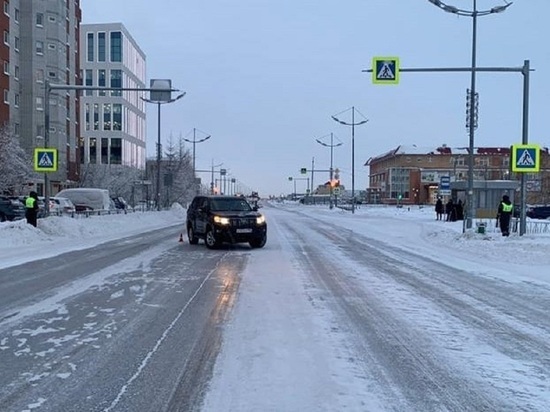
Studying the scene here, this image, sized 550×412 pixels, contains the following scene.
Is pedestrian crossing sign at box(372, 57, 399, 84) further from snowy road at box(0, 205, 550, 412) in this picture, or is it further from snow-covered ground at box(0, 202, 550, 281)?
snowy road at box(0, 205, 550, 412)

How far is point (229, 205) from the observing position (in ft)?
67.6

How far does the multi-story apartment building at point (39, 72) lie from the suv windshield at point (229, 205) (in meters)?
45.1

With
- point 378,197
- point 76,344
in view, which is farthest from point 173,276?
point 378,197

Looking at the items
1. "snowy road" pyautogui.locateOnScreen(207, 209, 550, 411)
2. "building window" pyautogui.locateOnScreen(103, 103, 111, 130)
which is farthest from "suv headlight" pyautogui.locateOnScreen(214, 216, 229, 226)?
"building window" pyautogui.locateOnScreen(103, 103, 111, 130)

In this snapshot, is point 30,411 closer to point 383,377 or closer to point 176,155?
point 383,377

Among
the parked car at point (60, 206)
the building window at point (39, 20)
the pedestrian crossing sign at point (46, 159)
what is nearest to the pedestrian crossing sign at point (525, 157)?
the pedestrian crossing sign at point (46, 159)

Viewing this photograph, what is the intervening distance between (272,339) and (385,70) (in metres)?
15.4

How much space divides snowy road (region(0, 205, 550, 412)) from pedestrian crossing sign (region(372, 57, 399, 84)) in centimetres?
872

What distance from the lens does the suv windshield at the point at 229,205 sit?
66.2 feet

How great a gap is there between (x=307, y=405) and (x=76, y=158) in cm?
7621

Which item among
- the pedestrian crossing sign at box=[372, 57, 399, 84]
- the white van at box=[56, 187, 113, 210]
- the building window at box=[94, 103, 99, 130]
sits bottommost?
the white van at box=[56, 187, 113, 210]

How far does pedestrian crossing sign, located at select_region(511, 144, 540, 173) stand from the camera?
20172mm

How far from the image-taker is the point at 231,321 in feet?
25.8

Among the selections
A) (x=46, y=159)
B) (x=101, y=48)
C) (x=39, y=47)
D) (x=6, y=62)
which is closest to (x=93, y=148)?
(x=101, y=48)
